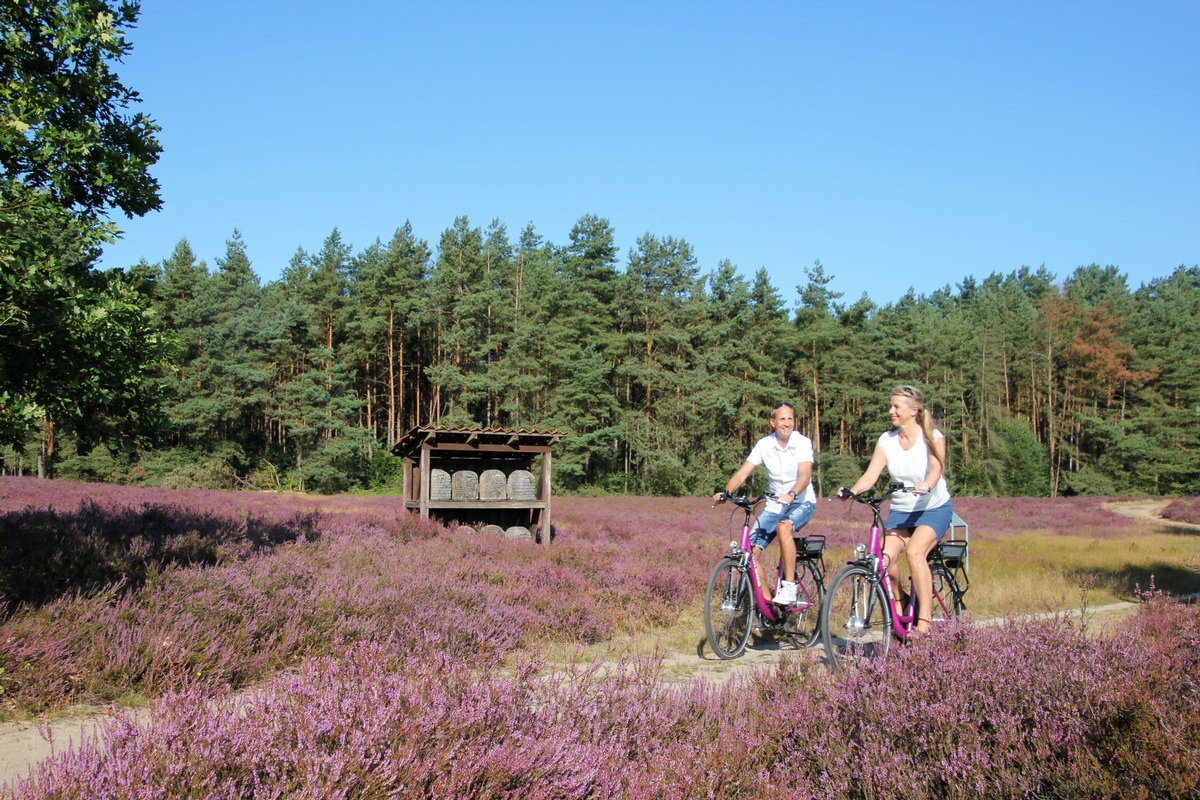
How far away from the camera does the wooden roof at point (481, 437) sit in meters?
12.5

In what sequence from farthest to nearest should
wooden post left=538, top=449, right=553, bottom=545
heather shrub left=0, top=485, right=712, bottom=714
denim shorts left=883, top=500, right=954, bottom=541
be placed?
1. wooden post left=538, top=449, right=553, bottom=545
2. denim shorts left=883, top=500, right=954, bottom=541
3. heather shrub left=0, top=485, right=712, bottom=714

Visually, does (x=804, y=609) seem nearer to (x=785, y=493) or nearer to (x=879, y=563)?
(x=785, y=493)

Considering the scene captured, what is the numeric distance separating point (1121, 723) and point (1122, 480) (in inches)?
2719

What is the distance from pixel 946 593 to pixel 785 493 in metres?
1.62

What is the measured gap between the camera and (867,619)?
18.5ft

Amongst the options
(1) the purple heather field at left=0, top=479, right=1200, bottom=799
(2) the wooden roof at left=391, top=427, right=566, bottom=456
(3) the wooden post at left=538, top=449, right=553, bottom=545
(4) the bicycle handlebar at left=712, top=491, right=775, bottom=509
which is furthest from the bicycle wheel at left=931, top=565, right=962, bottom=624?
(3) the wooden post at left=538, top=449, right=553, bottom=545

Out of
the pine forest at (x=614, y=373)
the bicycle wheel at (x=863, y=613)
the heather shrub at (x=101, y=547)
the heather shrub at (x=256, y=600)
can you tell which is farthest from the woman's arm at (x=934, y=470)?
the pine forest at (x=614, y=373)

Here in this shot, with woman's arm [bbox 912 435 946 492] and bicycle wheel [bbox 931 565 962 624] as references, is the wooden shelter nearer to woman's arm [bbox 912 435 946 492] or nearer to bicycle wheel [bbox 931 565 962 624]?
bicycle wheel [bbox 931 565 962 624]

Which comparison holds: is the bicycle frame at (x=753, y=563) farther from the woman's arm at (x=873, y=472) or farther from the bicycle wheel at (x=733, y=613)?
the woman's arm at (x=873, y=472)

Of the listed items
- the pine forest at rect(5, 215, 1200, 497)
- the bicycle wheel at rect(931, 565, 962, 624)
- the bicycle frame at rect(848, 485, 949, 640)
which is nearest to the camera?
the bicycle frame at rect(848, 485, 949, 640)

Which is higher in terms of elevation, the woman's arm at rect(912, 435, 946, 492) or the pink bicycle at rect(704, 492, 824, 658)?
the woman's arm at rect(912, 435, 946, 492)

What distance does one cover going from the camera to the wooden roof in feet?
40.9

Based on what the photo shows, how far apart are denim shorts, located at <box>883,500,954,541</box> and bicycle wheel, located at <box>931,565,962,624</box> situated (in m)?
0.89

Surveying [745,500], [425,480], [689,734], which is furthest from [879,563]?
[425,480]
